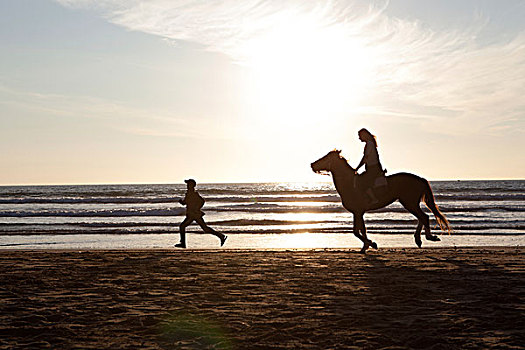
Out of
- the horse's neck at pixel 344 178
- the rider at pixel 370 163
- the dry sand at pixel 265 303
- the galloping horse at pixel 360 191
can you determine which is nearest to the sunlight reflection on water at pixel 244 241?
the galloping horse at pixel 360 191

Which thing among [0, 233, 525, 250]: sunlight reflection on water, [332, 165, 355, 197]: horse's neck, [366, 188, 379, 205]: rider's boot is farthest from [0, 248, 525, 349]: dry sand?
[0, 233, 525, 250]: sunlight reflection on water

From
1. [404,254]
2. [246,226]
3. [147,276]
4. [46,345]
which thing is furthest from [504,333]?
[246,226]

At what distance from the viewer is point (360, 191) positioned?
11.7 m

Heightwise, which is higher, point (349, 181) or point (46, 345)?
point (349, 181)

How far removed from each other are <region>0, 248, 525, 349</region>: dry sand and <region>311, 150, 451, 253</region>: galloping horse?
1512 millimetres

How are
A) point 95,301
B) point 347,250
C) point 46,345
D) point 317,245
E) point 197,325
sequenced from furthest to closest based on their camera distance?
point 317,245
point 347,250
point 95,301
point 197,325
point 46,345

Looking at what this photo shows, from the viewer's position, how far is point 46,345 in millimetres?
4617

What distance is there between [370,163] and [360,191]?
2.20ft

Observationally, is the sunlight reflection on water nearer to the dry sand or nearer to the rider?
the rider

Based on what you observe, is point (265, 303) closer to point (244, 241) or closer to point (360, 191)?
point (360, 191)

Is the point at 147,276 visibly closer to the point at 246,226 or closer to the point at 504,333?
the point at 504,333

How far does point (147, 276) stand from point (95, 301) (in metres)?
2.04

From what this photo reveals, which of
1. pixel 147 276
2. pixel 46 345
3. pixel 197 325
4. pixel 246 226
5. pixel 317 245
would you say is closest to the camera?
pixel 46 345

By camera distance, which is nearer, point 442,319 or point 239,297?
point 442,319
